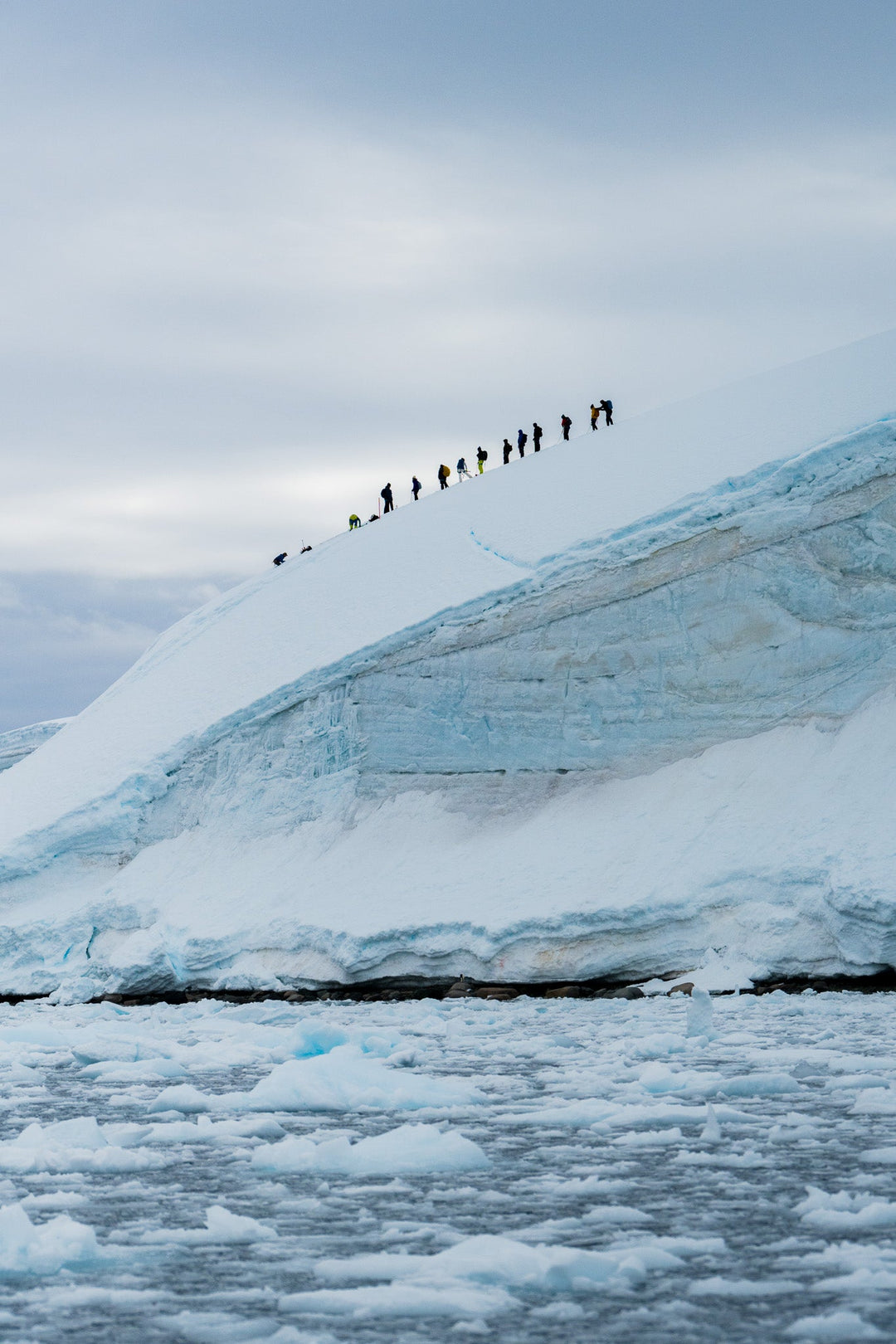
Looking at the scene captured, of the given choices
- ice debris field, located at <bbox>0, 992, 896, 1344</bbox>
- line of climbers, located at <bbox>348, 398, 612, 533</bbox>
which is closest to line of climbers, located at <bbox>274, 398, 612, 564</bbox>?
line of climbers, located at <bbox>348, 398, 612, 533</bbox>

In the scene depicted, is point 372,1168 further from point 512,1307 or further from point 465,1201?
point 512,1307

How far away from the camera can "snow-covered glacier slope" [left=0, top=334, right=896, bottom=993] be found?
43.9 feet

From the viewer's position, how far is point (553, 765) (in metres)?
15.4

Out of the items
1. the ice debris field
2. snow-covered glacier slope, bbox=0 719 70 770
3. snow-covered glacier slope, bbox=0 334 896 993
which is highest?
snow-covered glacier slope, bbox=0 719 70 770

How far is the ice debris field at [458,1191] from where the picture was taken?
3312mm

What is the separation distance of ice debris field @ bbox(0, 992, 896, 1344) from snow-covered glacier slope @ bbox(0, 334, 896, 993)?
13.6 ft

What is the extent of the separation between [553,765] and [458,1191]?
35.4ft

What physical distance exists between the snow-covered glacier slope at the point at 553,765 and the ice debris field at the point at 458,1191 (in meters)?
4.15

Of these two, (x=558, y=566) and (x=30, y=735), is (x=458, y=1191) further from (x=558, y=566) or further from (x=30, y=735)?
(x=30, y=735)

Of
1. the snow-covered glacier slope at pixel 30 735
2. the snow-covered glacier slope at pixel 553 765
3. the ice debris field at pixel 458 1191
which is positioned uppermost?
the snow-covered glacier slope at pixel 30 735

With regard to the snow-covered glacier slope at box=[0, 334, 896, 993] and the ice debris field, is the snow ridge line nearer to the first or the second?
the snow-covered glacier slope at box=[0, 334, 896, 993]

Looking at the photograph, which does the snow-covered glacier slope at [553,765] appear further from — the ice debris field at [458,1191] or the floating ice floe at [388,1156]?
the floating ice floe at [388,1156]

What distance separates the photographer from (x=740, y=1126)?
18.8ft

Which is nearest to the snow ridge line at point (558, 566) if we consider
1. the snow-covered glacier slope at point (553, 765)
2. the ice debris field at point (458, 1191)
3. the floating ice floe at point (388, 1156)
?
the snow-covered glacier slope at point (553, 765)
